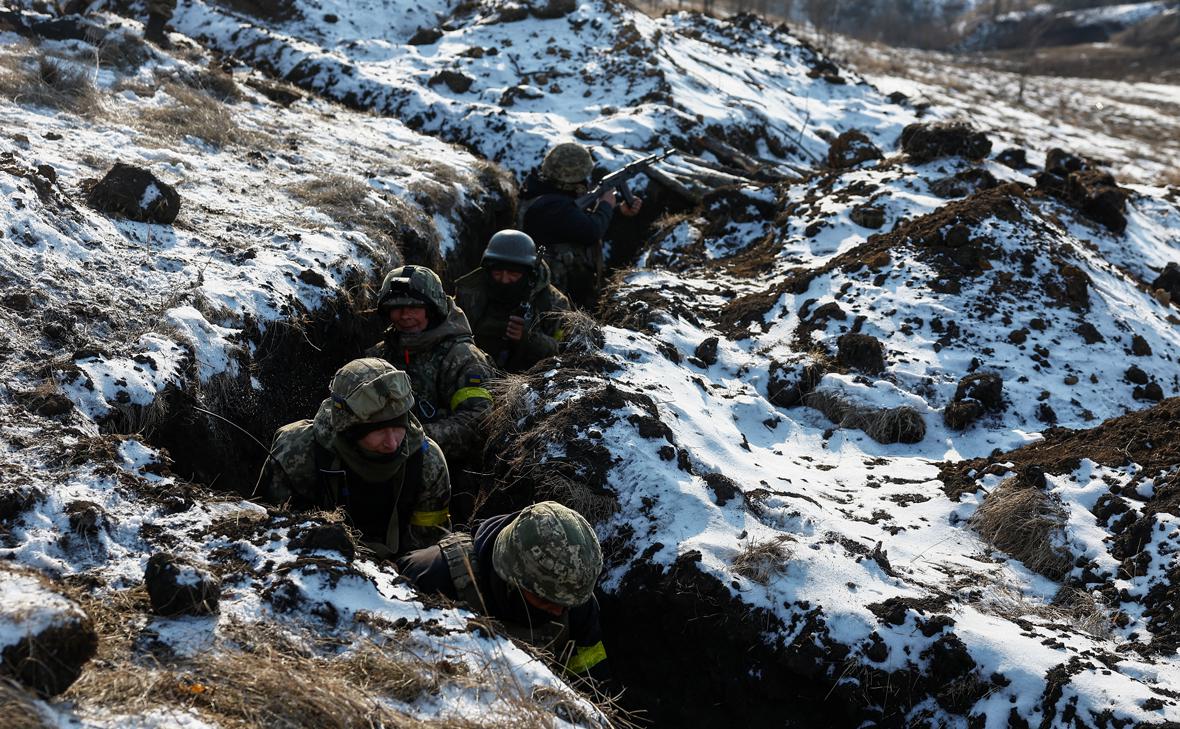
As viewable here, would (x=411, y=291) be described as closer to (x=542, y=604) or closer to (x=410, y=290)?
(x=410, y=290)

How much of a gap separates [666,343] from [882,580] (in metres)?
2.74

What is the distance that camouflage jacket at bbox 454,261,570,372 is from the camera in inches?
258

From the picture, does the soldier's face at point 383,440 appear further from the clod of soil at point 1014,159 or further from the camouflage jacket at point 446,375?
the clod of soil at point 1014,159

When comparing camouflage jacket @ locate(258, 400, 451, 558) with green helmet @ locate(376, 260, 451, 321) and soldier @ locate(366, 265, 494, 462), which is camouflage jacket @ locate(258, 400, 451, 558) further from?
green helmet @ locate(376, 260, 451, 321)

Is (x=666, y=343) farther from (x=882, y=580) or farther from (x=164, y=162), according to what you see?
(x=164, y=162)

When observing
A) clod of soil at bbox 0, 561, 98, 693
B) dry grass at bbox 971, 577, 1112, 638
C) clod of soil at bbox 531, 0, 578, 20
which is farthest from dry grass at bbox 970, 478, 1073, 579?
clod of soil at bbox 531, 0, 578, 20

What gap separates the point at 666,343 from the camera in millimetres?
6621

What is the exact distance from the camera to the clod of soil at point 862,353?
21.8 feet

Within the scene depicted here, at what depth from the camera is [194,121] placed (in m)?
8.27

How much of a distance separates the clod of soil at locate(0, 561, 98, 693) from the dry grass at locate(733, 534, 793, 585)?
2952 mm

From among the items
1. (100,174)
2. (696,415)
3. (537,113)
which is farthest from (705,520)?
(537,113)

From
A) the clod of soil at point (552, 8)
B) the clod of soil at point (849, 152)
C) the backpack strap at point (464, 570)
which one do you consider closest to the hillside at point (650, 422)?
the backpack strap at point (464, 570)

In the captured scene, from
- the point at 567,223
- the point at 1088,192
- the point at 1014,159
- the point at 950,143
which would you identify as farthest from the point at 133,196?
the point at 1014,159

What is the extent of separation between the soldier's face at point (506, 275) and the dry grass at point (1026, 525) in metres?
3.50
